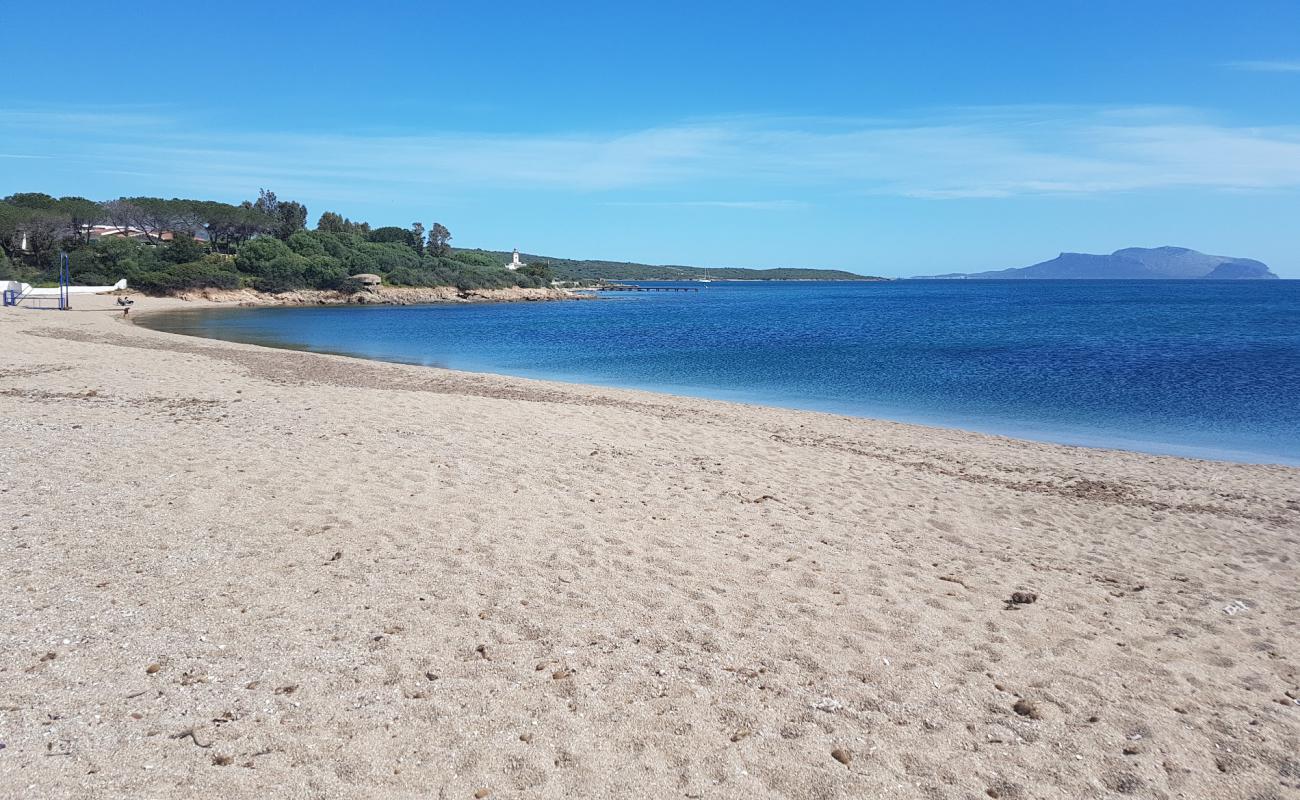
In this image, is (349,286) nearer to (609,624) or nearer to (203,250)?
(203,250)

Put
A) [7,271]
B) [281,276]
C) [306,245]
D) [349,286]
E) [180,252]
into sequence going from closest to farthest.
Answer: [7,271] < [180,252] < [281,276] < [349,286] < [306,245]

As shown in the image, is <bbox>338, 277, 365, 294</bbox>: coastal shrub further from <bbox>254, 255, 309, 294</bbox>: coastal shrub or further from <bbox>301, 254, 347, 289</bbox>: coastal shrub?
<bbox>254, 255, 309, 294</bbox>: coastal shrub

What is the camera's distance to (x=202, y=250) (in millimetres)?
81250

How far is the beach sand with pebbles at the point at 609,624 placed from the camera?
Result: 152 inches

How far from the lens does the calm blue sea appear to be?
18.4 meters

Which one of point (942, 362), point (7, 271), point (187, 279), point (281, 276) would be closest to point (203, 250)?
point (281, 276)

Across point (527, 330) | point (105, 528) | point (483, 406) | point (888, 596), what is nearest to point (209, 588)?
point (105, 528)

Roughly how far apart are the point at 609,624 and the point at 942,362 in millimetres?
28411

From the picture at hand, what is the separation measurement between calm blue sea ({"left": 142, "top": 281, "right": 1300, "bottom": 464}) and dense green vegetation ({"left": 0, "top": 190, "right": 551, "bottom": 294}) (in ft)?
64.9

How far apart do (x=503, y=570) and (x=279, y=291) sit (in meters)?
78.0

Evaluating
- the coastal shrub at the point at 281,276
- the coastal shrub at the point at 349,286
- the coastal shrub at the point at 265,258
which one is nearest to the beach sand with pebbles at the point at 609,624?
the coastal shrub at the point at 281,276

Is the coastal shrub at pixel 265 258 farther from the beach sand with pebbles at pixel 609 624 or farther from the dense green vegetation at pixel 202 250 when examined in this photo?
the beach sand with pebbles at pixel 609 624

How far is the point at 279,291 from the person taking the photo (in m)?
76.1

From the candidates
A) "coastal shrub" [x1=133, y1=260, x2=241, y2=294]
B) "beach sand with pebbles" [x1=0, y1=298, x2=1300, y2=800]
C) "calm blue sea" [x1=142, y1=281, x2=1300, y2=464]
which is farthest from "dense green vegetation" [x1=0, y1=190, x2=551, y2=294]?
"beach sand with pebbles" [x1=0, y1=298, x2=1300, y2=800]
